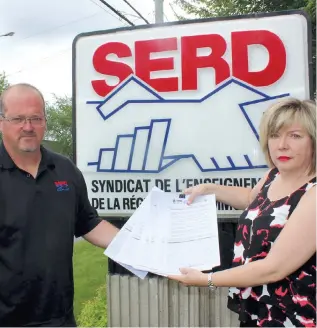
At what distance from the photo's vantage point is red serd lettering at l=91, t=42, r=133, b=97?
8.70 feet

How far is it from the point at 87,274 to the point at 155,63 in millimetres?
3682

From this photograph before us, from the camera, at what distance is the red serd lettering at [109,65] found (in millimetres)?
2652

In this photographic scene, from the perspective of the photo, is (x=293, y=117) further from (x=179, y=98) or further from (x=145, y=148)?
(x=145, y=148)

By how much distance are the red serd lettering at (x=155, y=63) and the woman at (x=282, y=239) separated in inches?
41.5

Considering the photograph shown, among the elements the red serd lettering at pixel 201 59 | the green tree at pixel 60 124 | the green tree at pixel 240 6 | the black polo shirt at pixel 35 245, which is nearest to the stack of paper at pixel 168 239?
the black polo shirt at pixel 35 245

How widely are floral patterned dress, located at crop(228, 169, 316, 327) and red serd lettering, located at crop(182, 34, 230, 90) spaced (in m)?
1.08

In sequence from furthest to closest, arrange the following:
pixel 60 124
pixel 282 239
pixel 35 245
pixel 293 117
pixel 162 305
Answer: pixel 60 124 < pixel 162 305 < pixel 35 245 < pixel 293 117 < pixel 282 239

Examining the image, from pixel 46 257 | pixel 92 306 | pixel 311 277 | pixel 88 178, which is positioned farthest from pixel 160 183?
pixel 92 306

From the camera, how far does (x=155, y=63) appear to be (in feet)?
8.54

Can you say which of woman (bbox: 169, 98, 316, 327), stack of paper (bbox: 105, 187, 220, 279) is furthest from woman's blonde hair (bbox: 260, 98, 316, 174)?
stack of paper (bbox: 105, 187, 220, 279)

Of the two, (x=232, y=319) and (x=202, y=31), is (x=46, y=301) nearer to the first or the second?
(x=232, y=319)

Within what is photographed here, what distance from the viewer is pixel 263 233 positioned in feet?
5.06

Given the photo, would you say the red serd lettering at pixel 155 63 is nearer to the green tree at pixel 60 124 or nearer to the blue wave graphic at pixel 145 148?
the blue wave graphic at pixel 145 148

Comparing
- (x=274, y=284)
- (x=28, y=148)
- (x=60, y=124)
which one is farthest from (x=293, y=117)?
(x=60, y=124)
